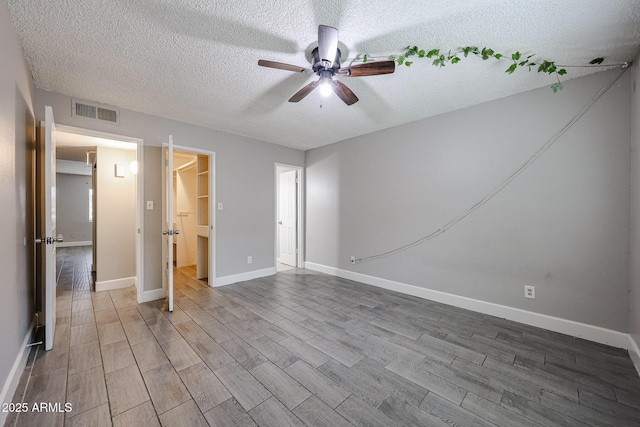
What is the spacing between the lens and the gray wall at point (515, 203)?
2.17 meters

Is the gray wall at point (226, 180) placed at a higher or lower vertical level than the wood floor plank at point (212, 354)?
higher

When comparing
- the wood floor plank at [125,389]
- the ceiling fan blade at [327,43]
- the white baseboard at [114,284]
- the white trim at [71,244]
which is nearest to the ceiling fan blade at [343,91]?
the ceiling fan blade at [327,43]

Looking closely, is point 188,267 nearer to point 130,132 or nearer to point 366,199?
point 130,132

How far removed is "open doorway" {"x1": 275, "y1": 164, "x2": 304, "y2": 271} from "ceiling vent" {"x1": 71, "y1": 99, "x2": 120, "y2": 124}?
2470 mm

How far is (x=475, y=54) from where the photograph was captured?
1954 mm

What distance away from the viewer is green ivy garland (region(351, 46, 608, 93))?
1906mm

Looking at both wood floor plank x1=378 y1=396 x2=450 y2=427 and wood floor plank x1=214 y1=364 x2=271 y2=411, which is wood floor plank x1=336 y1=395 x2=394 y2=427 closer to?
wood floor plank x1=378 y1=396 x2=450 y2=427

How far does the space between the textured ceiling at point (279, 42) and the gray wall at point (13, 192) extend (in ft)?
0.83

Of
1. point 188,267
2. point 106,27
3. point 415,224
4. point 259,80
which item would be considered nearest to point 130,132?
point 106,27

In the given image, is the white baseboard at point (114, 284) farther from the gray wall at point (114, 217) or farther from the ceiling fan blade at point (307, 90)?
the ceiling fan blade at point (307, 90)

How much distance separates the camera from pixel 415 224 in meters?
3.40

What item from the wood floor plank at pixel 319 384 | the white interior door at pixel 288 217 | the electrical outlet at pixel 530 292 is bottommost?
the wood floor plank at pixel 319 384

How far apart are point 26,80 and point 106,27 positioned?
1095mm

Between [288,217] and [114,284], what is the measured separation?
120 inches
